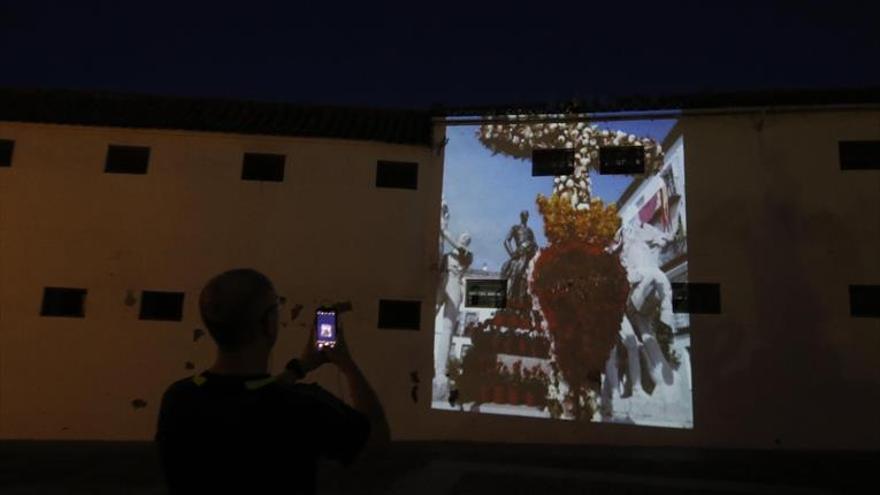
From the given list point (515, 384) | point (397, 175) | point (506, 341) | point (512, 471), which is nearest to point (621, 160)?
point (506, 341)

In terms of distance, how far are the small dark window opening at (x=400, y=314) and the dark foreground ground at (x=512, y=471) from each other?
1.86 meters

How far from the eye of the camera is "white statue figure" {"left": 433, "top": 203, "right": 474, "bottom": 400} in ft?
33.2

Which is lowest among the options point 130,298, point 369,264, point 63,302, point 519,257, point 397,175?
point 63,302

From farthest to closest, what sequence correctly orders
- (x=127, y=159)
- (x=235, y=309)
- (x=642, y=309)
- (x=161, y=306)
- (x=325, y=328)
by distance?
(x=127, y=159) < (x=161, y=306) < (x=642, y=309) < (x=325, y=328) < (x=235, y=309)

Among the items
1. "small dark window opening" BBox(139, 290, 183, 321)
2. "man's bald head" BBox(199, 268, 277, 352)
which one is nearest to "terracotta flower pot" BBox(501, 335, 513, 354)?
"small dark window opening" BBox(139, 290, 183, 321)

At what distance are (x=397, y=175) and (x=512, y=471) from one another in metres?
5.35

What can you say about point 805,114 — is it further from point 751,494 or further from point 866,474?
point 751,494

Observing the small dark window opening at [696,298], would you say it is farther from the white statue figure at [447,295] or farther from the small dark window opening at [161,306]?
the small dark window opening at [161,306]

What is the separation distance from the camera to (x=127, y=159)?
10.9 m

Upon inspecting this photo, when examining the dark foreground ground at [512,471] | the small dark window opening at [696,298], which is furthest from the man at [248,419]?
the small dark window opening at [696,298]

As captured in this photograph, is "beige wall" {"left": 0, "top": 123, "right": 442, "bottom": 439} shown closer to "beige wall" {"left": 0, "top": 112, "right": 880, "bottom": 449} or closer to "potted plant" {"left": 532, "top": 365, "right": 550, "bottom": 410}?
"beige wall" {"left": 0, "top": 112, "right": 880, "bottom": 449}

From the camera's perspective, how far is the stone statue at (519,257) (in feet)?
33.9

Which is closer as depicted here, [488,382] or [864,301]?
[864,301]

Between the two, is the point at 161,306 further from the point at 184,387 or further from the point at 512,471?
the point at 184,387
